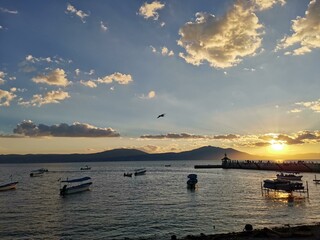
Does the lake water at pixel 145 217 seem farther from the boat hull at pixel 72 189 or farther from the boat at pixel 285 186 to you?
the boat hull at pixel 72 189

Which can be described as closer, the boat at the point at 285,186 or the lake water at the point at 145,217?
the lake water at the point at 145,217

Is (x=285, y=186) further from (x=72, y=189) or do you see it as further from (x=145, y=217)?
(x=72, y=189)

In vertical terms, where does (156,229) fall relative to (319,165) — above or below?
below

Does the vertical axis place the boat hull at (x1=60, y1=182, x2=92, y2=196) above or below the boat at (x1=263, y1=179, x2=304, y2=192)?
below

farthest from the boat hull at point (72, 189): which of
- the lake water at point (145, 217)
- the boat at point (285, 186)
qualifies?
the boat at point (285, 186)

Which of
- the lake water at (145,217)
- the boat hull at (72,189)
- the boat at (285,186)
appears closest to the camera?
the lake water at (145,217)

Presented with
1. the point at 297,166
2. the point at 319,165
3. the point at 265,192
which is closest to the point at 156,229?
the point at 265,192

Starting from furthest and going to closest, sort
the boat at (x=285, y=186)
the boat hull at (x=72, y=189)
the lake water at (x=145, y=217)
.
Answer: the boat hull at (x=72, y=189) < the boat at (x=285, y=186) < the lake water at (x=145, y=217)

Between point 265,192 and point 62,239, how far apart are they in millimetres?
52129

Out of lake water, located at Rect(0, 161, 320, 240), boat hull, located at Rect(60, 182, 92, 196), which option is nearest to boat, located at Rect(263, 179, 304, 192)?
lake water, located at Rect(0, 161, 320, 240)

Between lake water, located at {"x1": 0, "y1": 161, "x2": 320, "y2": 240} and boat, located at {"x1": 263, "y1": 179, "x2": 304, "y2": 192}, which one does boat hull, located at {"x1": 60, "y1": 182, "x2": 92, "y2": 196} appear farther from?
boat, located at {"x1": 263, "y1": 179, "x2": 304, "y2": 192}

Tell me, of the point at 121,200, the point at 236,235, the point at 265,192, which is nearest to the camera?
the point at 236,235

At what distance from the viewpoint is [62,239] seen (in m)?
36.1

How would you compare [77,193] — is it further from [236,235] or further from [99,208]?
[236,235]
